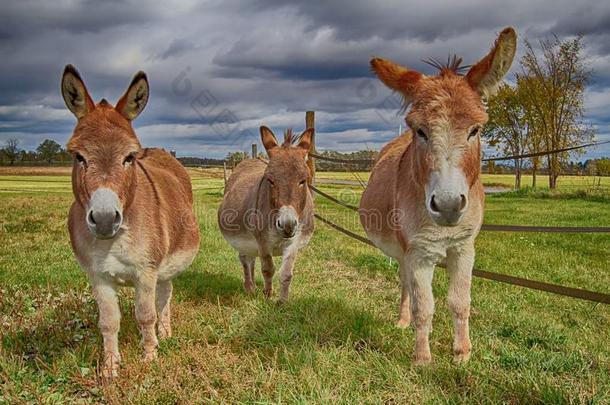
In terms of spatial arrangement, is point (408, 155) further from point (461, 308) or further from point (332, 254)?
point (332, 254)

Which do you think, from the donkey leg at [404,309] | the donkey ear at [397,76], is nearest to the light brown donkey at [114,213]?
the donkey ear at [397,76]

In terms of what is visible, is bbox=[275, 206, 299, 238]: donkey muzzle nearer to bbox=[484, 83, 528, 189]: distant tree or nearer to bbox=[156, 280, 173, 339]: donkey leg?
bbox=[156, 280, 173, 339]: donkey leg

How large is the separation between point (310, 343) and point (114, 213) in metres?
1.92

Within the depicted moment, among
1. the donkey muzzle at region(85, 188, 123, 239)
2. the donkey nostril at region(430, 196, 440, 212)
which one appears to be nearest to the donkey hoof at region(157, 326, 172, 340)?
the donkey muzzle at region(85, 188, 123, 239)

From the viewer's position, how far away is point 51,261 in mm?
8008

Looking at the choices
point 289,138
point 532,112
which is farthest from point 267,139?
point 532,112

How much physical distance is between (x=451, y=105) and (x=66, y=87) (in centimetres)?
280

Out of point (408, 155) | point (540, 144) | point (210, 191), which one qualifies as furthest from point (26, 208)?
point (540, 144)

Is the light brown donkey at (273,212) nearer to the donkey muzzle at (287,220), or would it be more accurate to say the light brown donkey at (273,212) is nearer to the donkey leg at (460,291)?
the donkey muzzle at (287,220)

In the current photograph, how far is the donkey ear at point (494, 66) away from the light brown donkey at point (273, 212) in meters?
2.41

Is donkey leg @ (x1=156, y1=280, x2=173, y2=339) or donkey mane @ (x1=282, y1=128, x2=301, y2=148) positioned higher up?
donkey mane @ (x1=282, y1=128, x2=301, y2=148)

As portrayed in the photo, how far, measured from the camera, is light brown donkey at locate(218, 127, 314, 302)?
5035 millimetres

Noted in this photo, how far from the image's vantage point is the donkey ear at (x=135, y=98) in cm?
346

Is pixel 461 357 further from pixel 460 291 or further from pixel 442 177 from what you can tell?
pixel 442 177
